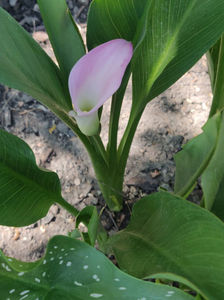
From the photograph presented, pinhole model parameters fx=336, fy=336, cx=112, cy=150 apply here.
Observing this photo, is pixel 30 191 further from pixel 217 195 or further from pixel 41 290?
pixel 217 195

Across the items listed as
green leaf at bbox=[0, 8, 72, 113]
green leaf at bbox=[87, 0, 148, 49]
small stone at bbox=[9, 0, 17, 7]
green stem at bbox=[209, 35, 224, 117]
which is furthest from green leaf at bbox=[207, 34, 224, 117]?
small stone at bbox=[9, 0, 17, 7]

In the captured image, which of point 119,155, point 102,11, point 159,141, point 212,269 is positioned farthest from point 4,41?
point 159,141

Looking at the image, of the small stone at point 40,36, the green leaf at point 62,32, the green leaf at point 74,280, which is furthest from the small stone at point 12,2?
the green leaf at point 74,280

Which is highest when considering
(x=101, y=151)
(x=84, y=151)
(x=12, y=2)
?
(x=12, y=2)

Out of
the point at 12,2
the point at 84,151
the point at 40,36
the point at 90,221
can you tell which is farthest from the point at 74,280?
the point at 12,2

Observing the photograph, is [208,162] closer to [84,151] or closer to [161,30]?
[161,30]

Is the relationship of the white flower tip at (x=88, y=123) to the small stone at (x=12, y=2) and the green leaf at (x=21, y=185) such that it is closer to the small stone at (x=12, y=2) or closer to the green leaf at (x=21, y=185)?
the green leaf at (x=21, y=185)
